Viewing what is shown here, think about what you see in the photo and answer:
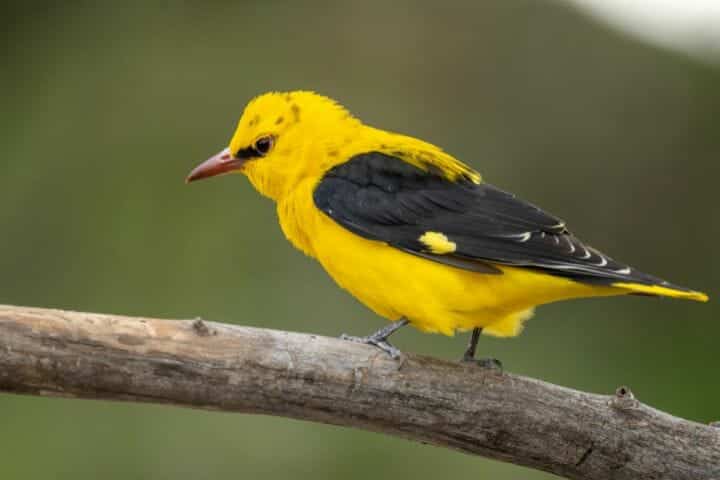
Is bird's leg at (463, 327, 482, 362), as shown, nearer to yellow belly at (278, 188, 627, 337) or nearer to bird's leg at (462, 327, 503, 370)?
bird's leg at (462, 327, 503, 370)

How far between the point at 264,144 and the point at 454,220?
118 cm

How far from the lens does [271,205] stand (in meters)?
8.42

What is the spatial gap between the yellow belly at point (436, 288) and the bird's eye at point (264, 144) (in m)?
0.84

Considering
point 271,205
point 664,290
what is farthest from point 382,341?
point 271,205

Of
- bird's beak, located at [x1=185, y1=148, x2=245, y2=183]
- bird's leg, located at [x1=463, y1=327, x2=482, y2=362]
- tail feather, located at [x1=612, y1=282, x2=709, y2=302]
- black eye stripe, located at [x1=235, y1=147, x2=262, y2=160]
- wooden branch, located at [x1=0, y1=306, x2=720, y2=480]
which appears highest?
black eye stripe, located at [x1=235, y1=147, x2=262, y2=160]

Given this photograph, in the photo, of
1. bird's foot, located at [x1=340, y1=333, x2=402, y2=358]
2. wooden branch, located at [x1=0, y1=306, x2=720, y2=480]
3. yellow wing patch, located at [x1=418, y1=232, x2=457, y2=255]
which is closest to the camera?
wooden branch, located at [x1=0, y1=306, x2=720, y2=480]

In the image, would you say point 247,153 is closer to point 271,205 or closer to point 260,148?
point 260,148

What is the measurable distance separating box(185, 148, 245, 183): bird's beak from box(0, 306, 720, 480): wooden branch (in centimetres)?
156

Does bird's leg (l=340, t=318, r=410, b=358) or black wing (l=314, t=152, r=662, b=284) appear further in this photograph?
black wing (l=314, t=152, r=662, b=284)

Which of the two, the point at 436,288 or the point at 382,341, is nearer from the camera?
the point at 382,341

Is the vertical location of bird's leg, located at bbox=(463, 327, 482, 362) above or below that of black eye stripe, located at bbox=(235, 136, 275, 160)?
below

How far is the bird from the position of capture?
498 centimetres

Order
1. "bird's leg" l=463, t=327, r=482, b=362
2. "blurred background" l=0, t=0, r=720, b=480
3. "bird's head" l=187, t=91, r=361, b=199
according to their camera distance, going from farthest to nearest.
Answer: "blurred background" l=0, t=0, r=720, b=480, "bird's head" l=187, t=91, r=361, b=199, "bird's leg" l=463, t=327, r=482, b=362

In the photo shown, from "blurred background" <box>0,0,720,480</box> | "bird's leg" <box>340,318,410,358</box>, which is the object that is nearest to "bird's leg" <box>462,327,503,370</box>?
"bird's leg" <box>340,318,410,358</box>
